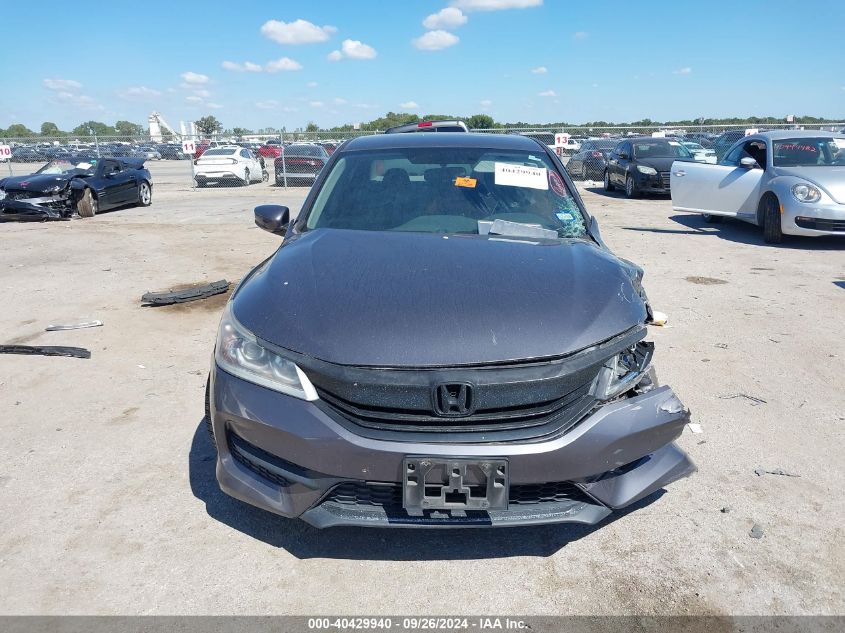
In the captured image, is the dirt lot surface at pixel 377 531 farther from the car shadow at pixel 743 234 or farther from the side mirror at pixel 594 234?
the car shadow at pixel 743 234

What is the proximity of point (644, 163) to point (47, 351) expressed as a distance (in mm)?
14590

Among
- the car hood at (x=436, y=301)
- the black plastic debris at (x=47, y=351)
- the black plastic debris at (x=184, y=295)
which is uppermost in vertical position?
the car hood at (x=436, y=301)

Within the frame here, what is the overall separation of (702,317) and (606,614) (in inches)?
164

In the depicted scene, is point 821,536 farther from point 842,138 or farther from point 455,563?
point 842,138

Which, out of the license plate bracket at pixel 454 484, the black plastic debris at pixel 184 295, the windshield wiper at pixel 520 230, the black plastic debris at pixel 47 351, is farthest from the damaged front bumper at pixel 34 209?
the license plate bracket at pixel 454 484

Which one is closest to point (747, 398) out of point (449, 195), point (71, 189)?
point (449, 195)

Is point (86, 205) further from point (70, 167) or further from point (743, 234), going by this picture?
point (743, 234)

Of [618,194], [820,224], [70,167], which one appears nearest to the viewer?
[820,224]

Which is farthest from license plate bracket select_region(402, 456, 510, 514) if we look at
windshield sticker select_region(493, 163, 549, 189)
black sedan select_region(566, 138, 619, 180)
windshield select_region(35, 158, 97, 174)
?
black sedan select_region(566, 138, 619, 180)

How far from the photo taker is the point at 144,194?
15.8 metres

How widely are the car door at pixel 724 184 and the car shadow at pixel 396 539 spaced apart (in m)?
8.29

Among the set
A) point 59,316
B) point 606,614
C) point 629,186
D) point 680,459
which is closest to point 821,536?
point 680,459

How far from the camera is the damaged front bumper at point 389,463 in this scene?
6.98 feet

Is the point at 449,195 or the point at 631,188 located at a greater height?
the point at 449,195
